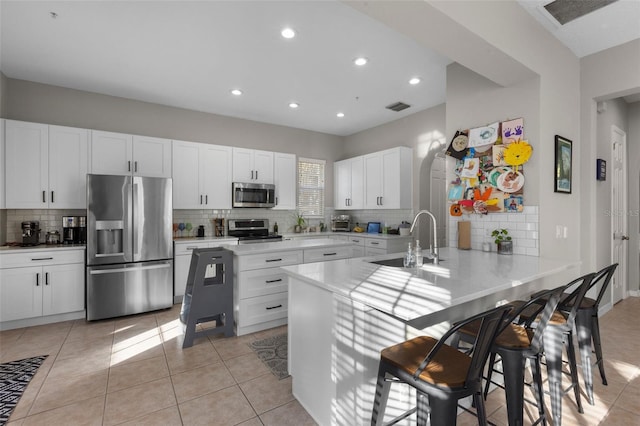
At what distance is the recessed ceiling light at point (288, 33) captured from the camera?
2.88 meters

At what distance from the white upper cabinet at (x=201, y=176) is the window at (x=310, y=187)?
1.61 meters

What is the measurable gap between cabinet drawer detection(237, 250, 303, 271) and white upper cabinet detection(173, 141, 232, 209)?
2106mm

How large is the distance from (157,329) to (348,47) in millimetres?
3733

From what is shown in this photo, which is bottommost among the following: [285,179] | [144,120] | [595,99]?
[285,179]

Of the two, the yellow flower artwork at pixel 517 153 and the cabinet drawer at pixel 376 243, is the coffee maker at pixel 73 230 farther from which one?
the yellow flower artwork at pixel 517 153

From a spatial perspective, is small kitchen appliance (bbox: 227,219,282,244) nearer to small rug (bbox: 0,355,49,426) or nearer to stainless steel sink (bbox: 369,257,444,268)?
small rug (bbox: 0,355,49,426)

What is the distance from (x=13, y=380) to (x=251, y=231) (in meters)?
3.35

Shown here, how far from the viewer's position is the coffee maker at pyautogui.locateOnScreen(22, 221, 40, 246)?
374 cm

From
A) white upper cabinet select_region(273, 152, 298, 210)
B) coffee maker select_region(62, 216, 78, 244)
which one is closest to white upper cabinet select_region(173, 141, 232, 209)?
white upper cabinet select_region(273, 152, 298, 210)

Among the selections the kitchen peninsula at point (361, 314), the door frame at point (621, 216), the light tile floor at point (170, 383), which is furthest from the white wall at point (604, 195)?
the kitchen peninsula at point (361, 314)

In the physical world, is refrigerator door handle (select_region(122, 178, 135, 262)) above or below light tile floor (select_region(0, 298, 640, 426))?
above

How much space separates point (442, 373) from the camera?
4.28ft

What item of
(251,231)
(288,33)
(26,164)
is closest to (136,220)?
(26,164)

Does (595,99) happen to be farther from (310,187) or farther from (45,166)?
(45,166)
